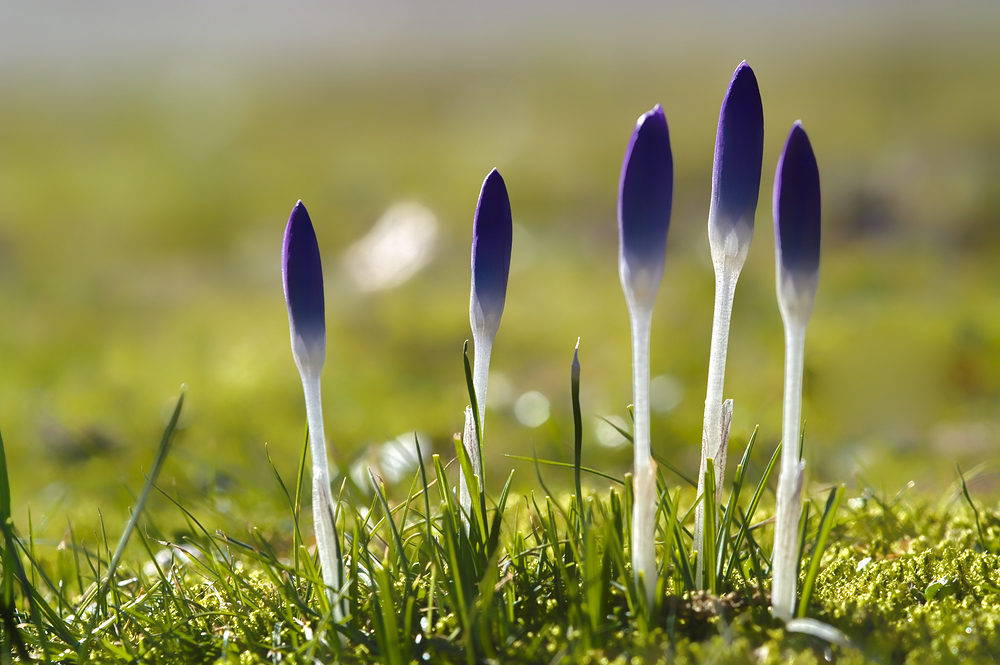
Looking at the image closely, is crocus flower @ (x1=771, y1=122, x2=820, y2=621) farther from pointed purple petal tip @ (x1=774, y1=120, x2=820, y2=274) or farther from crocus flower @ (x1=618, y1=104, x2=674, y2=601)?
crocus flower @ (x1=618, y1=104, x2=674, y2=601)

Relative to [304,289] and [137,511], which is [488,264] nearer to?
[304,289]

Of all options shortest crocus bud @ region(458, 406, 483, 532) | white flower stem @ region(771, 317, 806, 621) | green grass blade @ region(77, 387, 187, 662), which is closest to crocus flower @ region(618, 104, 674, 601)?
white flower stem @ region(771, 317, 806, 621)

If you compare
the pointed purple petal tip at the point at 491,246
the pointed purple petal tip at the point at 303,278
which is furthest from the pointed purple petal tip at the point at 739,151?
the pointed purple petal tip at the point at 303,278

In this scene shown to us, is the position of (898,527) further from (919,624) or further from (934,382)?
(934,382)

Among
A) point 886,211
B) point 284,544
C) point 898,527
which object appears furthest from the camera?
point 886,211

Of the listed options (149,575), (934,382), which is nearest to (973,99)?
(934,382)
